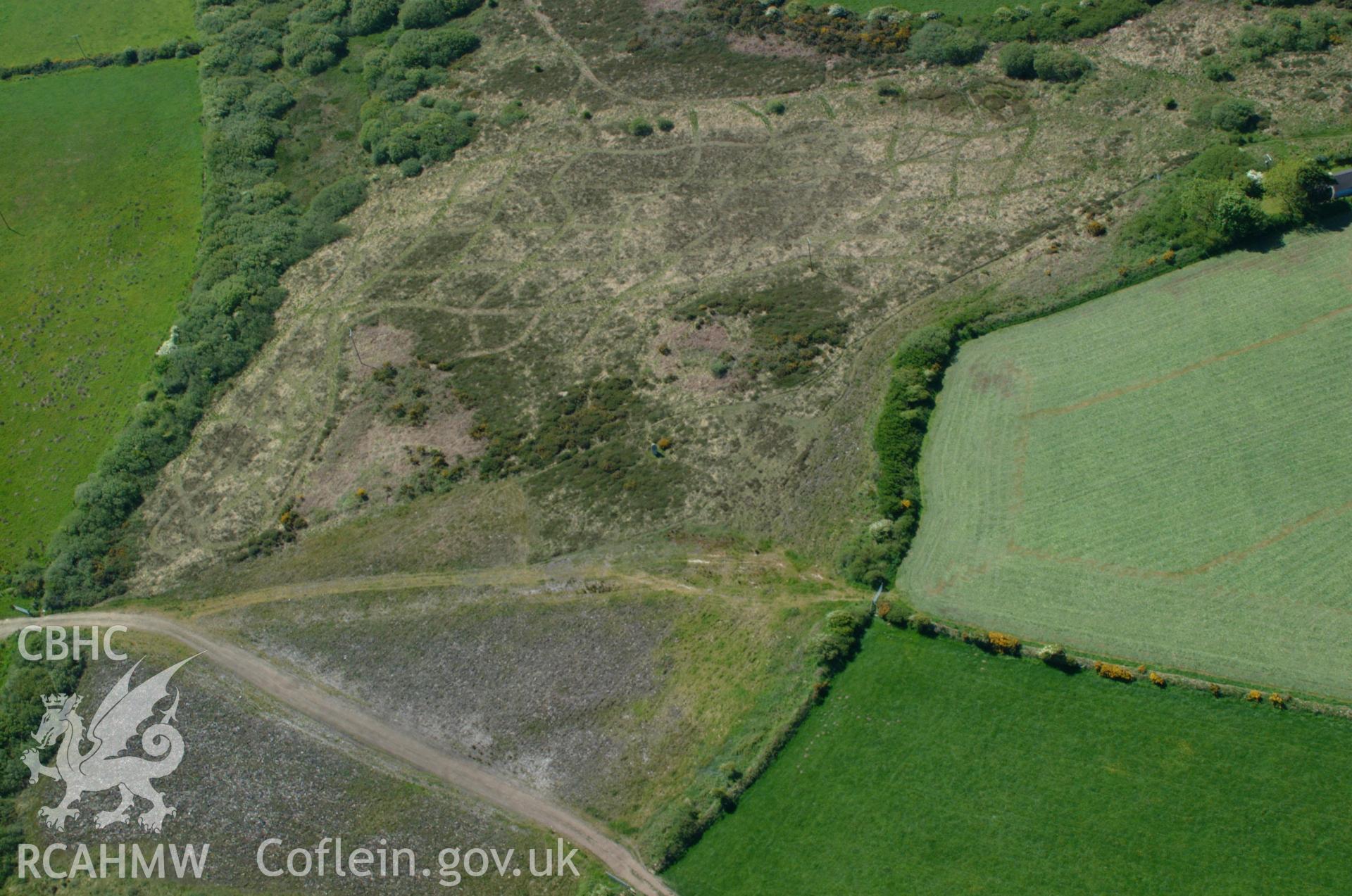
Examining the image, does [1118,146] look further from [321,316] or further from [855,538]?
[321,316]

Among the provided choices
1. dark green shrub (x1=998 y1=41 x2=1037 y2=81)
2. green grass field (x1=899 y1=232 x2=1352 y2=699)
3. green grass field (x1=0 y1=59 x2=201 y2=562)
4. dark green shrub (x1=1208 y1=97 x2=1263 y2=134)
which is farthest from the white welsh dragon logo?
dark green shrub (x1=1208 y1=97 x2=1263 y2=134)

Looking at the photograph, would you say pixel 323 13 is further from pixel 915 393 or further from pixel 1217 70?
pixel 1217 70

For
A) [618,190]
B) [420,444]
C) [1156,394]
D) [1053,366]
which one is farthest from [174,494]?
[1156,394]

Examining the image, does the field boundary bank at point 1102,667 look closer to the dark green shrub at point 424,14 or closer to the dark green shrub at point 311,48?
the dark green shrub at point 424,14

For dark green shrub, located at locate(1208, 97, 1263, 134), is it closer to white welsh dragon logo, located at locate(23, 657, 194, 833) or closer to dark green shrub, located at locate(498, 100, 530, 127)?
dark green shrub, located at locate(498, 100, 530, 127)

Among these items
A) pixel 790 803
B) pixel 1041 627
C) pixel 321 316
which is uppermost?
pixel 321 316

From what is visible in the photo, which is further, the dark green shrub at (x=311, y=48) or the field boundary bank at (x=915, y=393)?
the dark green shrub at (x=311, y=48)

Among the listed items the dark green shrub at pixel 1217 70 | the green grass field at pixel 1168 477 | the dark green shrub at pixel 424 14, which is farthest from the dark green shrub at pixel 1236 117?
the dark green shrub at pixel 424 14
